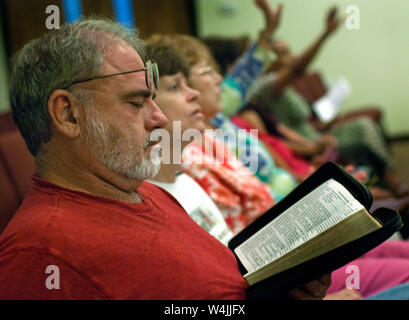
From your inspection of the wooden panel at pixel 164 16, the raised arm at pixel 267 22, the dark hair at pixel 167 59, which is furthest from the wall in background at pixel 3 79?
the dark hair at pixel 167 59

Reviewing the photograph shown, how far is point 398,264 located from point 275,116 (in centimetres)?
190

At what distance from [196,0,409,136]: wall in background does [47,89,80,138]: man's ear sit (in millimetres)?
4922

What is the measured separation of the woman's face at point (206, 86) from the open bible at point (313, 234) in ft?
2.13

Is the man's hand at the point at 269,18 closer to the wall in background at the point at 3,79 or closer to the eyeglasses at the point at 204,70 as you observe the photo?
the eyeglasses at the point at 204,70

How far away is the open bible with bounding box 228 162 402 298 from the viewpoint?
0.82 meters

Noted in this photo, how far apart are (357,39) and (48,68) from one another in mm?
5360

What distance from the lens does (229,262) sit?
1039mm

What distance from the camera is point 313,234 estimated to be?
0.88 meters

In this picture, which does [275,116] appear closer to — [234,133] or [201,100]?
[234,133]

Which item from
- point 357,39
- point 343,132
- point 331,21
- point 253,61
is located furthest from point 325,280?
point 357,39

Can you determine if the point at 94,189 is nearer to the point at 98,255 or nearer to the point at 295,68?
the point at 98,255

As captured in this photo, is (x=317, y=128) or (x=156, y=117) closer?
(x=156, y=117)

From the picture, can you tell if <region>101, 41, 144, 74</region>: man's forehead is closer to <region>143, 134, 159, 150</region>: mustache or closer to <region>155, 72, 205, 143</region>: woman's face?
<region>143, 134, 159, 150</region>: mustache
